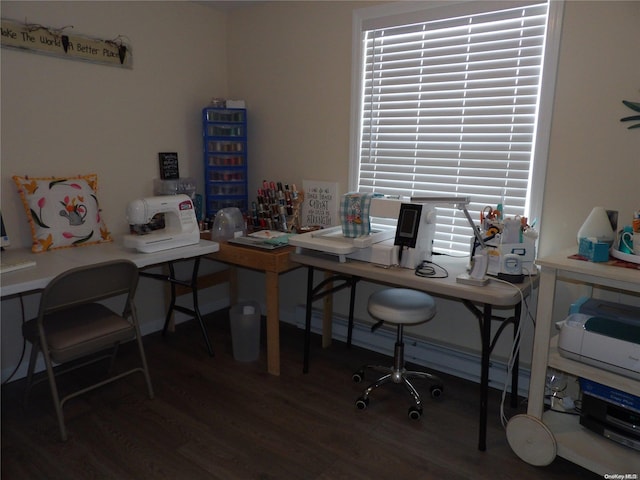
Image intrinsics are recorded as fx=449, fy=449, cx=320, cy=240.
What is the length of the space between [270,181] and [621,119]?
2.24 meters

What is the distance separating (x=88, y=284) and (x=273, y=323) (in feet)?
3.35

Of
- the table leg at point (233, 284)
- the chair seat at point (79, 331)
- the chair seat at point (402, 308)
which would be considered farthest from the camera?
the table leg at point (233, 284)

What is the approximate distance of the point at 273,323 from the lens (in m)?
2.65

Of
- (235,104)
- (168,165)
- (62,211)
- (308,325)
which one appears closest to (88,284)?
(62,211)

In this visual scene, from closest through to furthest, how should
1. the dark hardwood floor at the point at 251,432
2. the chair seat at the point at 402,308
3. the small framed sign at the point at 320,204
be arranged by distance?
1. the dark hardwood floor at the point at 251,432
2. the chair seat at the point at 402,308
3. the small framed sign at the point at 320,204

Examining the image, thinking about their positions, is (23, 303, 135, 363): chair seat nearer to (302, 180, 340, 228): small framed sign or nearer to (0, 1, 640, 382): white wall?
(0, 1, 640, 382): white wall

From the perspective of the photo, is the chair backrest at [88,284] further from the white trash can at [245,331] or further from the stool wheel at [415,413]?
the stool wheel at [415,413]

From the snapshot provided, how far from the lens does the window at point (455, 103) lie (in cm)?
228

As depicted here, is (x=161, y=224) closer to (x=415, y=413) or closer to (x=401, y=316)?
(x=401, y=316)

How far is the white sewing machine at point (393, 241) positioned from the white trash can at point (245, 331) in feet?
2.04

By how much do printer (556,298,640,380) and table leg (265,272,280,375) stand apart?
1.46 meters

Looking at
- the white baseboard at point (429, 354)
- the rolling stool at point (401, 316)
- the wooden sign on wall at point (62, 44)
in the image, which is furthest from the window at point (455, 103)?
the wooden sign on wall at point (62, 44)

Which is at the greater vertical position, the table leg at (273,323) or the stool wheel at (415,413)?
the table leg at (273,323)

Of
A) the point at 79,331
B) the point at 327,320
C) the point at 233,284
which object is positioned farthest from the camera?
the point at 233,284
